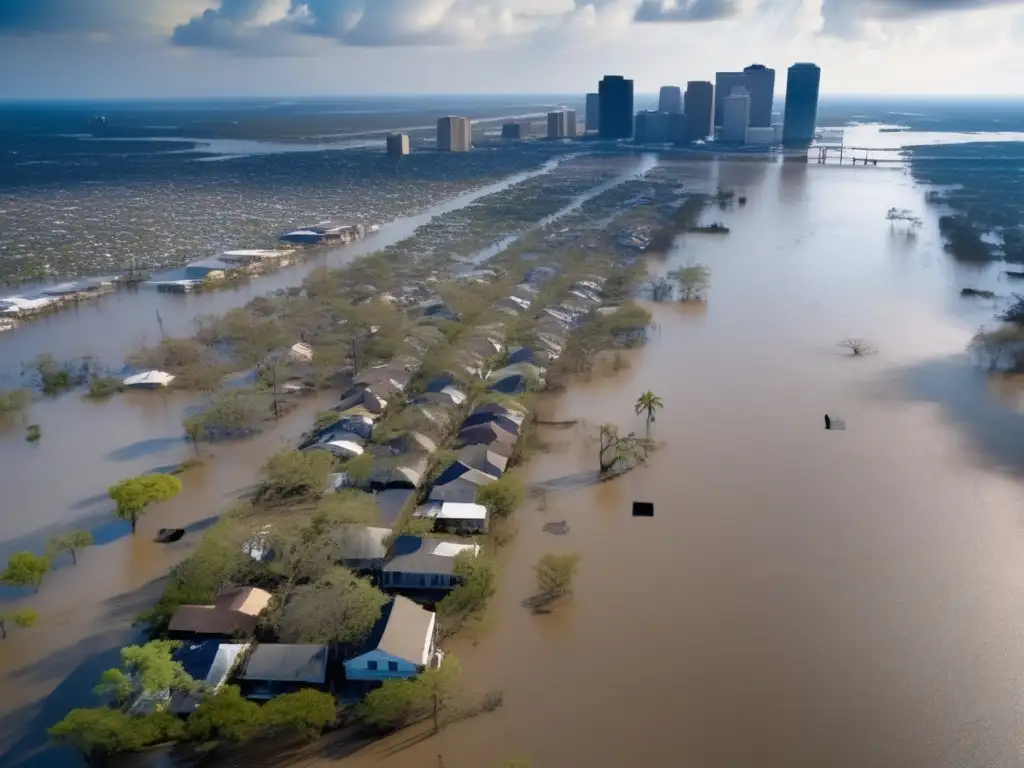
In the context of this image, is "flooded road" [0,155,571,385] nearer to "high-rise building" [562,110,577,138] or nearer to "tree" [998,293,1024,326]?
"tree" [998,293,1024,326]

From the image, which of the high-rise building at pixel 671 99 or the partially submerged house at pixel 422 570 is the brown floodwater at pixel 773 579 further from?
the high-rise building at pixel 671 99

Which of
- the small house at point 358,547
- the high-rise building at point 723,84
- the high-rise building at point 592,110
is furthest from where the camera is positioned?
the high-rise building at point 592,110

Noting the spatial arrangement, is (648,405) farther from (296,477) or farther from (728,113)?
(728,113)

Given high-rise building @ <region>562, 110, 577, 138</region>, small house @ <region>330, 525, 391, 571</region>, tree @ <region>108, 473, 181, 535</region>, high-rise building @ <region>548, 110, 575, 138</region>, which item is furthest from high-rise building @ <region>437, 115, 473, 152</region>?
small house @ <region>330, 525, 391, 571</region>

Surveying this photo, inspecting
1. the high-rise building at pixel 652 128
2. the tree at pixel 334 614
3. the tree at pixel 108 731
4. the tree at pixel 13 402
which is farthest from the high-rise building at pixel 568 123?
the tree at pixel 108 731

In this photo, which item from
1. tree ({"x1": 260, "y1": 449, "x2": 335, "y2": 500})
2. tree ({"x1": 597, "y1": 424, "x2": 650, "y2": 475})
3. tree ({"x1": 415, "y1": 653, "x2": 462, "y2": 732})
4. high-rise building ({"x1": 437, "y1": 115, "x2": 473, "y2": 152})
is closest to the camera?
tree ({"x1": 415, "y1": 653, "x2": 462, "y2": 732})

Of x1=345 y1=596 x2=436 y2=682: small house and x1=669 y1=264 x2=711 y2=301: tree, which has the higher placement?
x1=669 y1=264 x2=711 y2=301: tree

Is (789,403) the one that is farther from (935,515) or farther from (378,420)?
(378,420)
